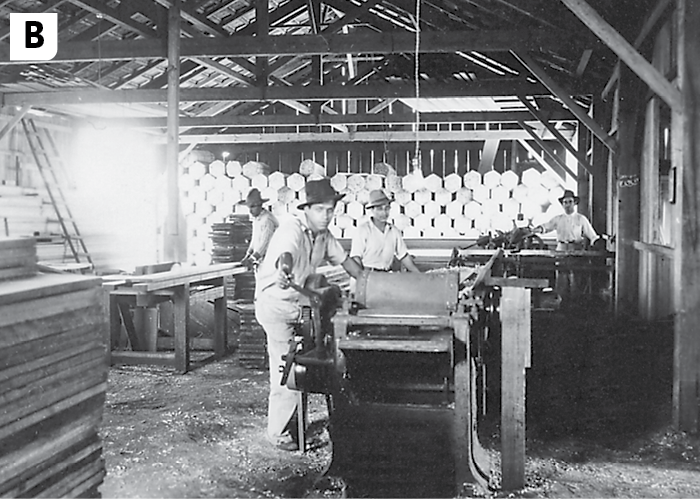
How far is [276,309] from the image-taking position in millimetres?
4965

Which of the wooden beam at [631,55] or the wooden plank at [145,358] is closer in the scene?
the wooden beam at [631,55]

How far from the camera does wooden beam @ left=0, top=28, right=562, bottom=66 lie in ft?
29.3

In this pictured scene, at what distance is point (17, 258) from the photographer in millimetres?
2568

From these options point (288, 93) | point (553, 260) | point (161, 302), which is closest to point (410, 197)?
point (288, 93)

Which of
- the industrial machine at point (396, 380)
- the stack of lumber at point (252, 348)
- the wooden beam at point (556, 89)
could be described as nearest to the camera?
the industrial machine at point (396, 380)

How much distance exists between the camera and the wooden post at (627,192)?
339 inches

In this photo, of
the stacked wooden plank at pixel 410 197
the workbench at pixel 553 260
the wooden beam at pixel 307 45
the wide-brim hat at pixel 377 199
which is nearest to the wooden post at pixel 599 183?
the workbench at pixel 553 260

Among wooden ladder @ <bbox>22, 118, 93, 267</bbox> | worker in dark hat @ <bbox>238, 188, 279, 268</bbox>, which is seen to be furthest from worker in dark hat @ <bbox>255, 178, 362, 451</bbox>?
wooden ladder @ <bbox>22, 118, 93, 267</bbox>

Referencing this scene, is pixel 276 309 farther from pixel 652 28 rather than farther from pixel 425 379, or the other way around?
pixel 652 28

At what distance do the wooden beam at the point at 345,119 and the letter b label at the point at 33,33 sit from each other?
4998 mm

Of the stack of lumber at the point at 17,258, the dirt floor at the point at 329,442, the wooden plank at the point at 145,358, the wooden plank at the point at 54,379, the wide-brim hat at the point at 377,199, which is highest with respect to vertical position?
the wide-brim hat at the point at 377,199

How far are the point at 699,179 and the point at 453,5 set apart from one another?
5.91 m

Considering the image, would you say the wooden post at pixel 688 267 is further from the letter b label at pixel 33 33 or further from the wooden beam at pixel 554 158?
the wooden beam at pixel 554 158

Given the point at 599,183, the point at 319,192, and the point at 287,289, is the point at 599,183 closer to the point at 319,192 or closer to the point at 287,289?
the point at 319,192
